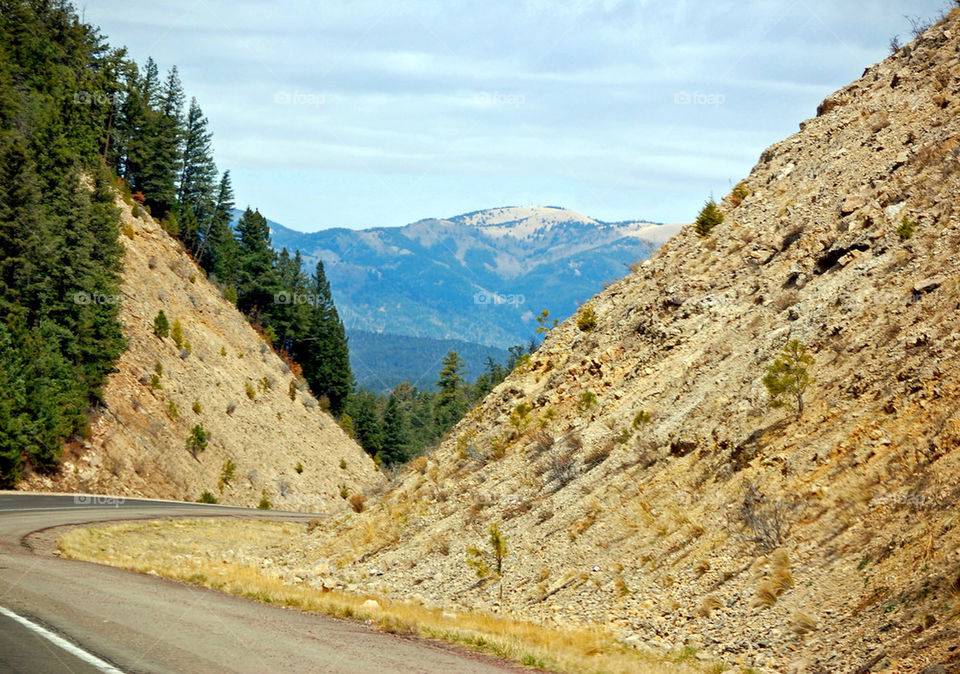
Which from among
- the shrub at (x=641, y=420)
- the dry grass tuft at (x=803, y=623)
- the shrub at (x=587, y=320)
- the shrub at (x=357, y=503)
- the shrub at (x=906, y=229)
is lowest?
the shrub at (x=357, y=503)

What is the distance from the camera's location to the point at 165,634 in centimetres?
1101

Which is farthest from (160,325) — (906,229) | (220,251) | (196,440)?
(906,229)

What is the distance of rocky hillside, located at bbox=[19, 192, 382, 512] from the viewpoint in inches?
1834

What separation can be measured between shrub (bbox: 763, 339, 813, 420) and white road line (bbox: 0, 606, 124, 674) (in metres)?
11.8

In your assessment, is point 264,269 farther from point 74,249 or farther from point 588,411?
point 588,411

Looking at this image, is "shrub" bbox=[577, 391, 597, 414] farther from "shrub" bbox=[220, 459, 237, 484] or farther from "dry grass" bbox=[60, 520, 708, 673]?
"shrub" bbox=[220, 459, 237, 484]

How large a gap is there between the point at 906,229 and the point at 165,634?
1637 cm

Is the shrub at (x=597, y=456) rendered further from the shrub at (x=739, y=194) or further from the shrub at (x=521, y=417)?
the shrub at (x=739, y=194)

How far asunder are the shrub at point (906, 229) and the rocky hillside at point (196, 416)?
124 ft

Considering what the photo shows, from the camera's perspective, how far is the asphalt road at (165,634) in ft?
31.2

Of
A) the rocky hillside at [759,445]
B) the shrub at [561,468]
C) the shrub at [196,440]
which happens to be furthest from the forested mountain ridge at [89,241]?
the shrub at [561,468]

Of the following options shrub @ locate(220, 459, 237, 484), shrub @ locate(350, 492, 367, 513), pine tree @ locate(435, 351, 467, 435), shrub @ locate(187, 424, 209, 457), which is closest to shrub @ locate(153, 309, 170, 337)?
shrub @ locate(187, 424, 209, 457)

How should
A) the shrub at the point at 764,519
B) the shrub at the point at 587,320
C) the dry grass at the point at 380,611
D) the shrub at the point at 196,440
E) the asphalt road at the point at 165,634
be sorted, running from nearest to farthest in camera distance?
the asphalt road at the point at 165,634 → the dry grass at the point at 380,611 → the shrub at the point at 764,519 → the shrub at the point at 587,320 → the shrub at the point at 196,440

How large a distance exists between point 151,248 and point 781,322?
5322cm
